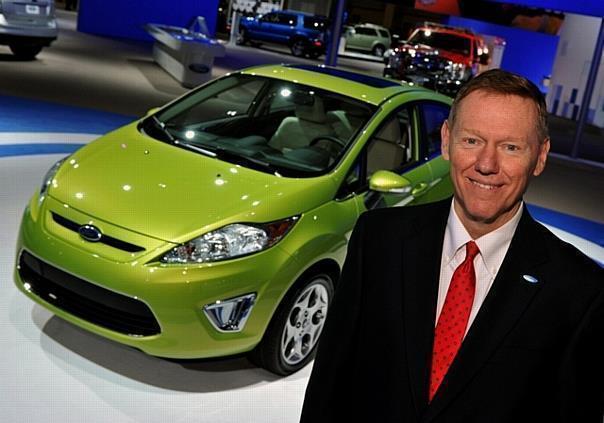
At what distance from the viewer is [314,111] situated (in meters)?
5.33

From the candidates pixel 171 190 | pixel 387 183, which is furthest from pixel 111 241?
pixel 387 183

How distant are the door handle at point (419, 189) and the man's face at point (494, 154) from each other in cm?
351

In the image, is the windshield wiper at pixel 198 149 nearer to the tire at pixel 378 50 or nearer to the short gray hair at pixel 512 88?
the short gray hair at pixel 512 88

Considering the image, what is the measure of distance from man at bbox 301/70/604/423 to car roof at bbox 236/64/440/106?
11.3 ft

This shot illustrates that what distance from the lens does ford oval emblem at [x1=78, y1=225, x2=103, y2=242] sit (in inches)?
157

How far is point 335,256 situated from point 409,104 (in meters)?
1.49

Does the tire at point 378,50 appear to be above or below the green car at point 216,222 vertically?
below

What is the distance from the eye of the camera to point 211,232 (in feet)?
13.1

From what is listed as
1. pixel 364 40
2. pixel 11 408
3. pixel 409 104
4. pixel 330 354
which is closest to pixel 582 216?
pixel 409 104

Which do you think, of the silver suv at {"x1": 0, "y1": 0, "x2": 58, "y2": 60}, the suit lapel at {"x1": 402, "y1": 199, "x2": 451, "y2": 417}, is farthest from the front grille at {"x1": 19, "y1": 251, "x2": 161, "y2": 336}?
the silver suv at {"x1": 0, "y1": 0, "x2": 58, "y2": 60}

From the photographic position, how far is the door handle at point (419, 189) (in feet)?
17.3

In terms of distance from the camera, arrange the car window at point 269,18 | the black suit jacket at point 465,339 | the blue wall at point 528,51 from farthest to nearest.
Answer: the car window at point 269,18 → the blue wall at point 528,51 → the black suit jacket at point 465,339

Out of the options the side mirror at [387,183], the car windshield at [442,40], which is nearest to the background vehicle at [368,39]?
the car windshield at [442,40]

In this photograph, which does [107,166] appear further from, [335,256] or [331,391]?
[331,391]
